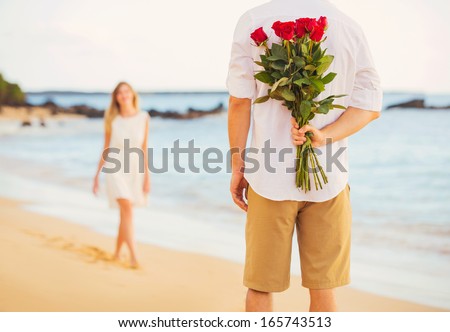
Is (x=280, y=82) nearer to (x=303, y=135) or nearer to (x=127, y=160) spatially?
(x=303, y=135)

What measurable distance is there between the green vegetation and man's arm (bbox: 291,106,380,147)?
1154cm

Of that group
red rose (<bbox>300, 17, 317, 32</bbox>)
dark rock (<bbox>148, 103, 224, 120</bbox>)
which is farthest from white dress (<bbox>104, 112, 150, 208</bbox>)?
dark rock (<bbox>148, 103, 224, 120</bbox>)

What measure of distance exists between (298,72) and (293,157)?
0.26m

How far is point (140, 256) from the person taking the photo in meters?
4.35

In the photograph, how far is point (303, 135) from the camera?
77.9 inches

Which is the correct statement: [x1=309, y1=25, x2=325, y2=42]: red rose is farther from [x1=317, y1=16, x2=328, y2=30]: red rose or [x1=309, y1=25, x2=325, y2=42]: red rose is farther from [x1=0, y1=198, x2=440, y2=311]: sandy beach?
[x1=0, y1=198, x2=440, y2=311]: sandy beach

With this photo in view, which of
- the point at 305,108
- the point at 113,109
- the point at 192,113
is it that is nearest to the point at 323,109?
the point at 305,108

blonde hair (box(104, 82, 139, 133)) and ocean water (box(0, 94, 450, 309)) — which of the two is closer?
blonde hair (box(104, 82, 139, 133))

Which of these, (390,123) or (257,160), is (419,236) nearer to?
(257,160)

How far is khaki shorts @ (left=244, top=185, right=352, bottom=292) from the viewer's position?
6.75 feet

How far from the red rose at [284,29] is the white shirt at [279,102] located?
6 centimetres

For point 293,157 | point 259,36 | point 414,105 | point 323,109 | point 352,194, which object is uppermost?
point 259,36

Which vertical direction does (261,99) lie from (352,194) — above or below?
above

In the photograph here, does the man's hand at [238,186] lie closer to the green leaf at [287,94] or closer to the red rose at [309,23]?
the green leaf at [287,94]
